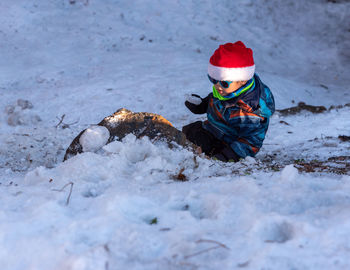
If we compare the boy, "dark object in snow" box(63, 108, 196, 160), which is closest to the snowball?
"dark object in snow" box(63, 108, 196, 160)

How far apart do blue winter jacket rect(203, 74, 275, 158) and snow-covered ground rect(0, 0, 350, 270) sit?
344 millimetres

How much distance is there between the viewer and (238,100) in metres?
3.50

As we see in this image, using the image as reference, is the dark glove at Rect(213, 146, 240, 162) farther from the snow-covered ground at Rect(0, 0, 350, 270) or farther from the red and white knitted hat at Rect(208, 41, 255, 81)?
the red and white knitted hat at Rect(208, 41, 255, 81)

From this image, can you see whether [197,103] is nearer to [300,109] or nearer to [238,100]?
[238,100]

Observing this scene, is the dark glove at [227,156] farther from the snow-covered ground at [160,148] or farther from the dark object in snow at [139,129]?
the dark object in snow at [139,129]

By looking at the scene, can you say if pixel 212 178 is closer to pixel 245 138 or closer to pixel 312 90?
pixel 245 138

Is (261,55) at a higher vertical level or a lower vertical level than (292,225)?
lower

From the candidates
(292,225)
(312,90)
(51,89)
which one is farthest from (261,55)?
(292,225)

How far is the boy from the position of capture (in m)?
3.44

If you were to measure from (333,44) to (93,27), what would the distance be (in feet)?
18.8

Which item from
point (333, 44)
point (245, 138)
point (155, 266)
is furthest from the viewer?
point (333, 44)

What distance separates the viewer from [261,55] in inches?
314

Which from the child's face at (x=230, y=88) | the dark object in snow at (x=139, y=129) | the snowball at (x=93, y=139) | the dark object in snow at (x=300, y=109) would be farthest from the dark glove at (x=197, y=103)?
the dark object in snow at (x=300, y=109)

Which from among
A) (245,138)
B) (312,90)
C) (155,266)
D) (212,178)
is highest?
(155,266)
